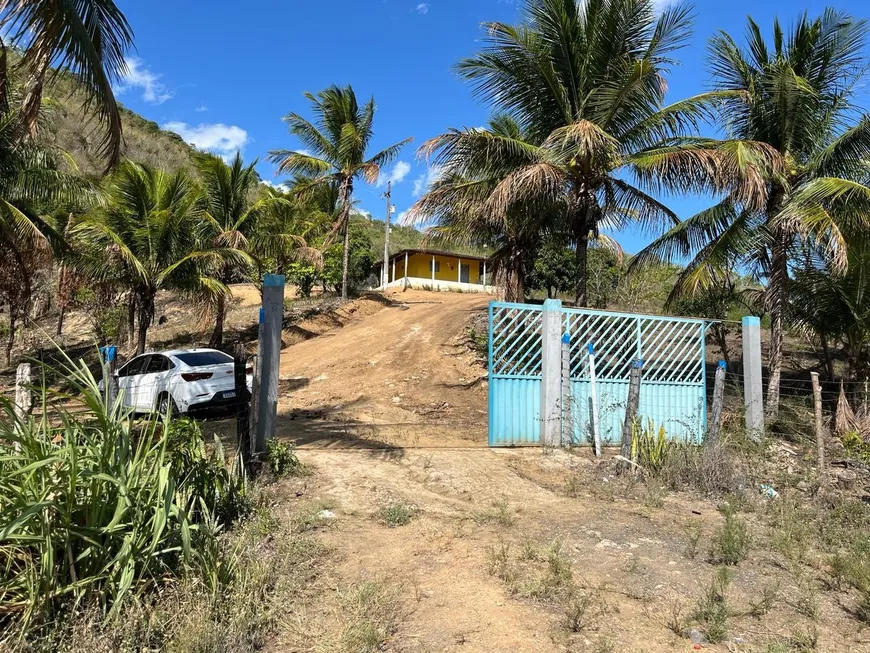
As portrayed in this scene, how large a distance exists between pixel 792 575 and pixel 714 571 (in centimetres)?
56

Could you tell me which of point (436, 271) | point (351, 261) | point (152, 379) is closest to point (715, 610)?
point (152, 379)

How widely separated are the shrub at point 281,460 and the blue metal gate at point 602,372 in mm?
3068

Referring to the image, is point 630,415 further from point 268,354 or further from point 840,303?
point 840,303

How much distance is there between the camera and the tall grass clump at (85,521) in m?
2.93

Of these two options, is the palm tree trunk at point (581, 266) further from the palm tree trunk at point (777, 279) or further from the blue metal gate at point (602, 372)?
the palm tree trunk at point (777, 279)

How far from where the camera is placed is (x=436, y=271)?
1427 inches

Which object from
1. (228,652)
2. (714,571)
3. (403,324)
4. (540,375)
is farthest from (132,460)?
(403,324)

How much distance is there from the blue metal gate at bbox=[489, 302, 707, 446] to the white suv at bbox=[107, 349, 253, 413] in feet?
14.3

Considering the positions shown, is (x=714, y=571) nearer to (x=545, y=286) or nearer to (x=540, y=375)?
(x=540, y=375)

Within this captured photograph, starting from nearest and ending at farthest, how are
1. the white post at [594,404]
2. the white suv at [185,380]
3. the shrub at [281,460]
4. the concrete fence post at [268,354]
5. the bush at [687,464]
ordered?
1. the shrub at [281,460]
2. the concrete fence post at [268,354]
3. the bush at [687,464]
4. the white post at [594,404]
5. the white suv at [185,380]

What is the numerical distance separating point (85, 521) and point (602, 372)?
23.8 feet

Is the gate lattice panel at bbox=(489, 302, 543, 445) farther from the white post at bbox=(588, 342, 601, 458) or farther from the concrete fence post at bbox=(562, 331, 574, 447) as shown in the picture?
the white post at bbox=(588, 342, 601, 458)

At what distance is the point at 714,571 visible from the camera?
4.21m

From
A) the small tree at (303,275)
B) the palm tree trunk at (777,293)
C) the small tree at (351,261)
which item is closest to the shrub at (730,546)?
the palm tree trunk at (777,293)
